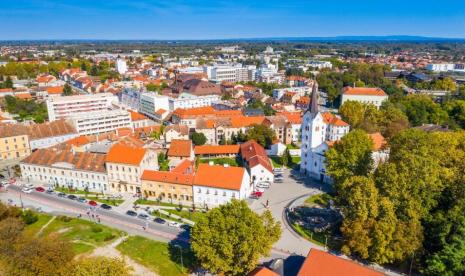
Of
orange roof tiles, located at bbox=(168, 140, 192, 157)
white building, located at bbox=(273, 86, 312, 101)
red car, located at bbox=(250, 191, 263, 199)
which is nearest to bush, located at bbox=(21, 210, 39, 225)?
orange roof tiles, located at bbox=(168, 140, 192, 157)

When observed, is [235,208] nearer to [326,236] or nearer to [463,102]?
[326,236]

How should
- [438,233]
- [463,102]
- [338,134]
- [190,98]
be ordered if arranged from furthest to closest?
[190,98] → [463,102] → [338,134] → [438,233]

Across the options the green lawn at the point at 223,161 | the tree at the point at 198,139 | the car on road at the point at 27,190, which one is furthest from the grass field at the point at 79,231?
the tree at the point at 198,139

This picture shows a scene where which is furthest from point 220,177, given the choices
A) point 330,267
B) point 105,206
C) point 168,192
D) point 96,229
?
point 330,267

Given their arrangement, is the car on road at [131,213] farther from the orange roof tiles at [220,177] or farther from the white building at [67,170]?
the white building at [67,170]

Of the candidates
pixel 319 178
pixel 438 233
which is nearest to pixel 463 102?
pixel 319 178

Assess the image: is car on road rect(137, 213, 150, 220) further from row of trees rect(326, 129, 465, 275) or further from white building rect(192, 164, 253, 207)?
row of trees rect(326, 129, 465, 275)
